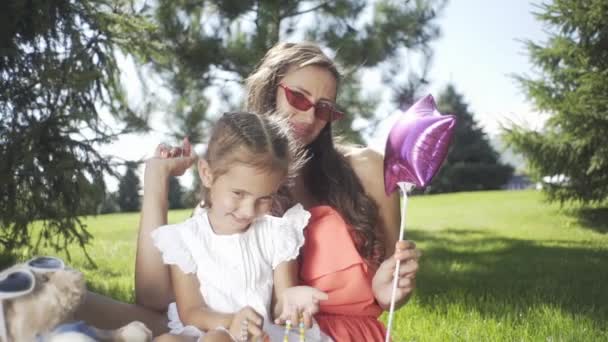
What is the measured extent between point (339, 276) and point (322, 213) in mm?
195

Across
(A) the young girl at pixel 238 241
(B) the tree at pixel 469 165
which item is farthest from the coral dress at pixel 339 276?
(B) the tree at pixel 469 165

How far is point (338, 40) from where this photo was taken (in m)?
7.86

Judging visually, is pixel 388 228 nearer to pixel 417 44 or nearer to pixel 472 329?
pixel 472 329

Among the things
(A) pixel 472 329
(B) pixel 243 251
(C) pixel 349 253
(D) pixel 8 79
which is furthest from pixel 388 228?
(D) pixel 8 79

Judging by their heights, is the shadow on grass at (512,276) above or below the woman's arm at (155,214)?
below

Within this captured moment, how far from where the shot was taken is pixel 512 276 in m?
5.33

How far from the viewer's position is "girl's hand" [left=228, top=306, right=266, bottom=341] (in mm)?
1337

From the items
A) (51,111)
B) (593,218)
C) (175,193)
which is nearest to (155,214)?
(51,111)

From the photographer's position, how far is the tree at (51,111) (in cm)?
408

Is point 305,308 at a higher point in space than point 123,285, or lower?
higher

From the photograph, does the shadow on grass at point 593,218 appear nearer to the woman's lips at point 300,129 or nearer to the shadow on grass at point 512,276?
the shadow on grass at point 512,276

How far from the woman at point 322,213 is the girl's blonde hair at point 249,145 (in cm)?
24

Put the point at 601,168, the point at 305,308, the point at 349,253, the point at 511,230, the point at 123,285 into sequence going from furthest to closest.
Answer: the point at 511,230
the point at 601,168
the point at 123,285
the point at 349,253
the point at 305,308

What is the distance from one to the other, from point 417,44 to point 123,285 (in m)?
5.51
